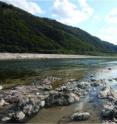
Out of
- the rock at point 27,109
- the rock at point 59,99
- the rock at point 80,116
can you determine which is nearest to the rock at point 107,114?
the rock at point 80,116

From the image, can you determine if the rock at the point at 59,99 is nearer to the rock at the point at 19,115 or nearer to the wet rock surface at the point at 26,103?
the wet rock surface at the point at 26,103

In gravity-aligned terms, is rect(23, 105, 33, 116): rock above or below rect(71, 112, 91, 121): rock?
above

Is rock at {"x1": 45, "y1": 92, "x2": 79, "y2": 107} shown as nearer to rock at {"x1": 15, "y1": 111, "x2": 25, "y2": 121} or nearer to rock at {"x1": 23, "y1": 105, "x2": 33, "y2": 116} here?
rock at {"x1": 23, "y1": 105, "x2": 33, "y2": 116}

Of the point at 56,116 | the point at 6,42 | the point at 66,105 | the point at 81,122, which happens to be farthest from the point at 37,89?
the point at 6,42

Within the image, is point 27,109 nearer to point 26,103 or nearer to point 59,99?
point 26,103

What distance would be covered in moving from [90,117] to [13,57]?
382 feet

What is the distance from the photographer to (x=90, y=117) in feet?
66.1

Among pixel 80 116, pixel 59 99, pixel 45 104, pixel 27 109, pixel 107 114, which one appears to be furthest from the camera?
pixel 59 99

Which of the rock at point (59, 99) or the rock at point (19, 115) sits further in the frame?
the rock at point (59, 99)

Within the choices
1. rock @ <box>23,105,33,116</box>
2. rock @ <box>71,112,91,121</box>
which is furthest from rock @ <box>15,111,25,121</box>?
rock @ <box>71,112,91,121</box>

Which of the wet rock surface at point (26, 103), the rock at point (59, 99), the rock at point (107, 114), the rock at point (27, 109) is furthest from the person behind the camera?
the rock at point (59, 99)

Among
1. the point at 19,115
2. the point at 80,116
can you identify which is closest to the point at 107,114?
the point at 80,116

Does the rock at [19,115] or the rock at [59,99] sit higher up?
the rock at [59,99]

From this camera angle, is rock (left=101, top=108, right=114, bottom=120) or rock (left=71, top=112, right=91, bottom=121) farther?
rock (left=101, top=108, right=114, bottom=120)
